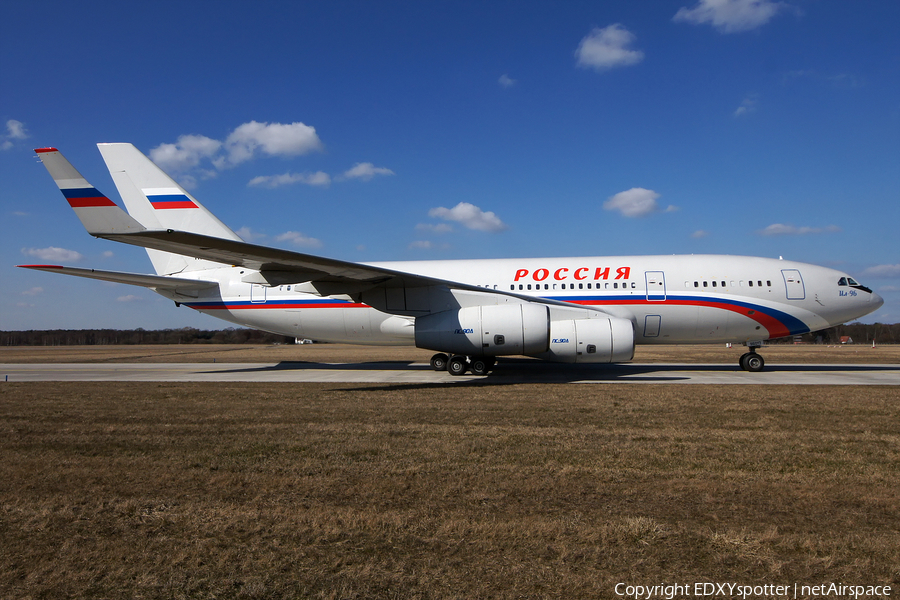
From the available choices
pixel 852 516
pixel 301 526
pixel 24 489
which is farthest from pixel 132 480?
pixel 852 516

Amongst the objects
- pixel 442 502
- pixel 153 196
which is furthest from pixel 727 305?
pixel 153 196

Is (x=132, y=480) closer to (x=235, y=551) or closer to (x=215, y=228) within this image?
(x=235, y=551)

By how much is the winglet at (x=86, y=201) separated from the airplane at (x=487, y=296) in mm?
66

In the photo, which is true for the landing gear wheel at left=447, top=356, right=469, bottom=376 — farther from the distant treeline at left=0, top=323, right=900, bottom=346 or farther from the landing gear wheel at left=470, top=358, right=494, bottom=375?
the distant treeline at left=0, top=323, right=900, bottom=346

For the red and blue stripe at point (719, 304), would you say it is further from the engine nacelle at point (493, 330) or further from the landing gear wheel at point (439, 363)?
the landing gear wheel at point (439, 363)

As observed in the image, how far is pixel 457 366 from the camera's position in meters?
15.8

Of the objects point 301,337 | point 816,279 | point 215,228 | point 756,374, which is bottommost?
point 756,374

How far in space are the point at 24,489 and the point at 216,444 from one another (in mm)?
2054

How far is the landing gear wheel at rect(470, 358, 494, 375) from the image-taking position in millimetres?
15789

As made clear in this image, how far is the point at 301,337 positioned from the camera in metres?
18.2

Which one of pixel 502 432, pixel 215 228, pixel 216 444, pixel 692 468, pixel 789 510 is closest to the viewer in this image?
pixel 789 510

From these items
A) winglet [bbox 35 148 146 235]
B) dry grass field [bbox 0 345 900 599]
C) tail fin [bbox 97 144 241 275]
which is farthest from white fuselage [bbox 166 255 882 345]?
dry grass field [bbox 0 345 900 599]

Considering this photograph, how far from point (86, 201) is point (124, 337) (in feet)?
299

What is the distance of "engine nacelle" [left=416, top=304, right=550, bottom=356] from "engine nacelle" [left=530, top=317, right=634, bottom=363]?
361mm
